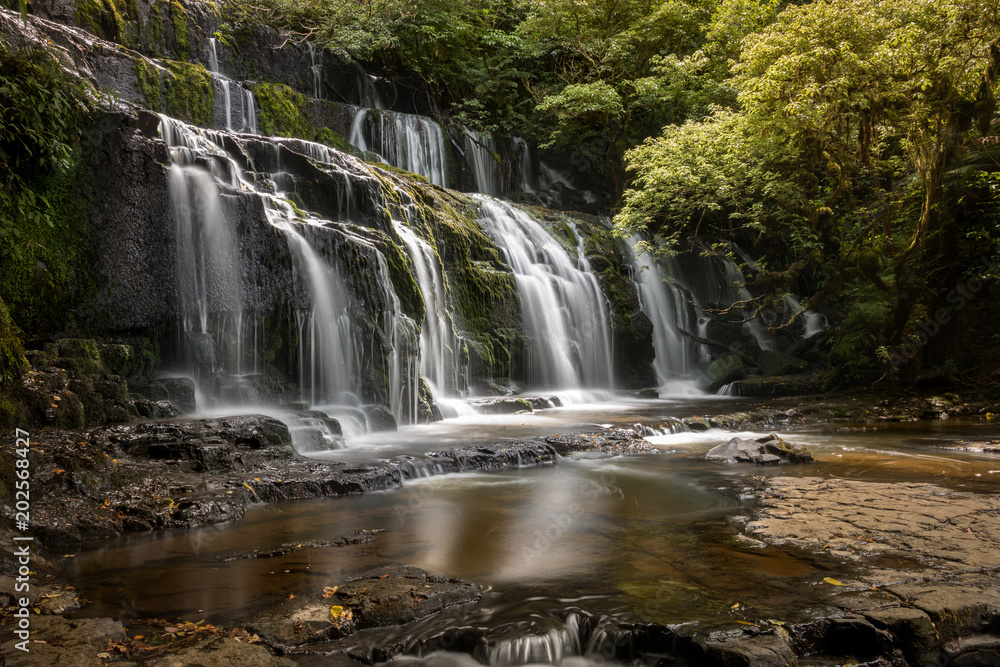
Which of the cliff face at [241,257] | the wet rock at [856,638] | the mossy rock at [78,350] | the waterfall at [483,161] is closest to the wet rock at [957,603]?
the wet rock at [856,638]

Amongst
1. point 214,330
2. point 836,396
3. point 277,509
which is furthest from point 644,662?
point 836,396

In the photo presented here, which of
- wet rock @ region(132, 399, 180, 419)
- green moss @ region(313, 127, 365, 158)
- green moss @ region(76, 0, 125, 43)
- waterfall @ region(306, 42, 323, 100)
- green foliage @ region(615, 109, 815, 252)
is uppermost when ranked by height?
waterfall @ region(306, 42, 323, 100)

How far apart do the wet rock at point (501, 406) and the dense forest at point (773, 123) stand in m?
6.26

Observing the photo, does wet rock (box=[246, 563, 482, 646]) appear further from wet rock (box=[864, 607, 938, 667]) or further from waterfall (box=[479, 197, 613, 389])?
waterfall (box=[479, 197, 613, 389])

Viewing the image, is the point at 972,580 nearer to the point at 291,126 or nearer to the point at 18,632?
the point at 18,632

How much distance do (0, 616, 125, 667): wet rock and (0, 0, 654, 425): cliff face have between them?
167 inches

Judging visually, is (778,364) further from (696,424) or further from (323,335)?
(323,335)

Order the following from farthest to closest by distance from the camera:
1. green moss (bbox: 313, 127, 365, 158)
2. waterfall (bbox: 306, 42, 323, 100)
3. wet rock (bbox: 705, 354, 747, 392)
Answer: waterfall (bbox: 306, 42, 323, 100), wet rock (bbox: 705, 354, 747, 392), green moss (bbox: 313, 127, 365, 158)

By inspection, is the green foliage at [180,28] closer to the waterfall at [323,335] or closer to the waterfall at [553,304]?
the waterfall at [553,304]

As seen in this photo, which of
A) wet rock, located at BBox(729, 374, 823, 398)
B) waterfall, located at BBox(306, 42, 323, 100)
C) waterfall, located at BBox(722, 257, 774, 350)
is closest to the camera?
wet rock, located at BBox(729, 374, 823, 398)

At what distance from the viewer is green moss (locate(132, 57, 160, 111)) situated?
45.9ft

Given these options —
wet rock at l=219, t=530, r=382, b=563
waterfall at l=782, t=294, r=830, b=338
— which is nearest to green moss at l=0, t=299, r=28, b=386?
wet rock at l=219, t=530, r=382, b=563

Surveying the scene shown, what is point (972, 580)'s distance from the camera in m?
3.45

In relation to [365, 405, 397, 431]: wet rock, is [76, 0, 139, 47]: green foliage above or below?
above
